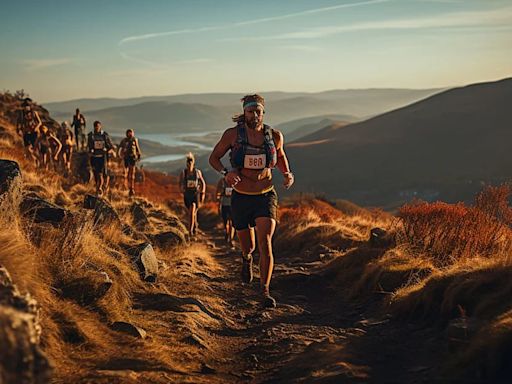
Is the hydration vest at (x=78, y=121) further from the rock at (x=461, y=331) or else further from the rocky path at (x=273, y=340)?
the rock at (x=461, y=331)

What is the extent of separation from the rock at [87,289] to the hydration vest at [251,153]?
6.97ft

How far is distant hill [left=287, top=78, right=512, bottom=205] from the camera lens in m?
107

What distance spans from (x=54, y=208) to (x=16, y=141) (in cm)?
1702

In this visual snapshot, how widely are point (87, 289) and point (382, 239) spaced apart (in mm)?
5155

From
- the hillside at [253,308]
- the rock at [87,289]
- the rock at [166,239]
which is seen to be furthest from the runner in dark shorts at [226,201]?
the rock at [87,289]

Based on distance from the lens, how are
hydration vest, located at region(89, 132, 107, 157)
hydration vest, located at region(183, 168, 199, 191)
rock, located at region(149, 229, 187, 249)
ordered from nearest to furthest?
→ 1. rock, located at region(149, 229, 187, 249)
2. hydration vest, located at region(183, 168, 199, 191)
3. hydration vest, located at region(89, 132, 107, 157)

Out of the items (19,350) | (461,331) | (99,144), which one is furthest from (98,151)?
(19,350)

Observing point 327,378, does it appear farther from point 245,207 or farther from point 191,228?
point 191,228

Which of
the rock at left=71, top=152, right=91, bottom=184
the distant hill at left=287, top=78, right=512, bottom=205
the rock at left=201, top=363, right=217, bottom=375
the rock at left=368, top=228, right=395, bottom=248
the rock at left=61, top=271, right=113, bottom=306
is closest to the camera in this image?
the rock at left=201, top=363, right=217, bottom=375

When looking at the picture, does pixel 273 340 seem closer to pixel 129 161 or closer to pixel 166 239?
pixel 166 239

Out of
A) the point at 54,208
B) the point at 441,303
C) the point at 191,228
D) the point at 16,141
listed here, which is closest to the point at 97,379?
the point at 441,303

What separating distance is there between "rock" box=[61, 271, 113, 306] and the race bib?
2141 millimetres

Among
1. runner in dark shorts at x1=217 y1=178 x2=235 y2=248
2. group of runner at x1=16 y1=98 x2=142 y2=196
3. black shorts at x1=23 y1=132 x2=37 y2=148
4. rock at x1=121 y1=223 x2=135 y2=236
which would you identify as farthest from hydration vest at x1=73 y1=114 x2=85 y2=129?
rock at x1=121 y1=223 x2=135 y2=236

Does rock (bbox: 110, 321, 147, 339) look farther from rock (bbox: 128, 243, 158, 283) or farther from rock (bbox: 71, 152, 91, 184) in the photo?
rock (bbox: 71, 152, 91, 184)
